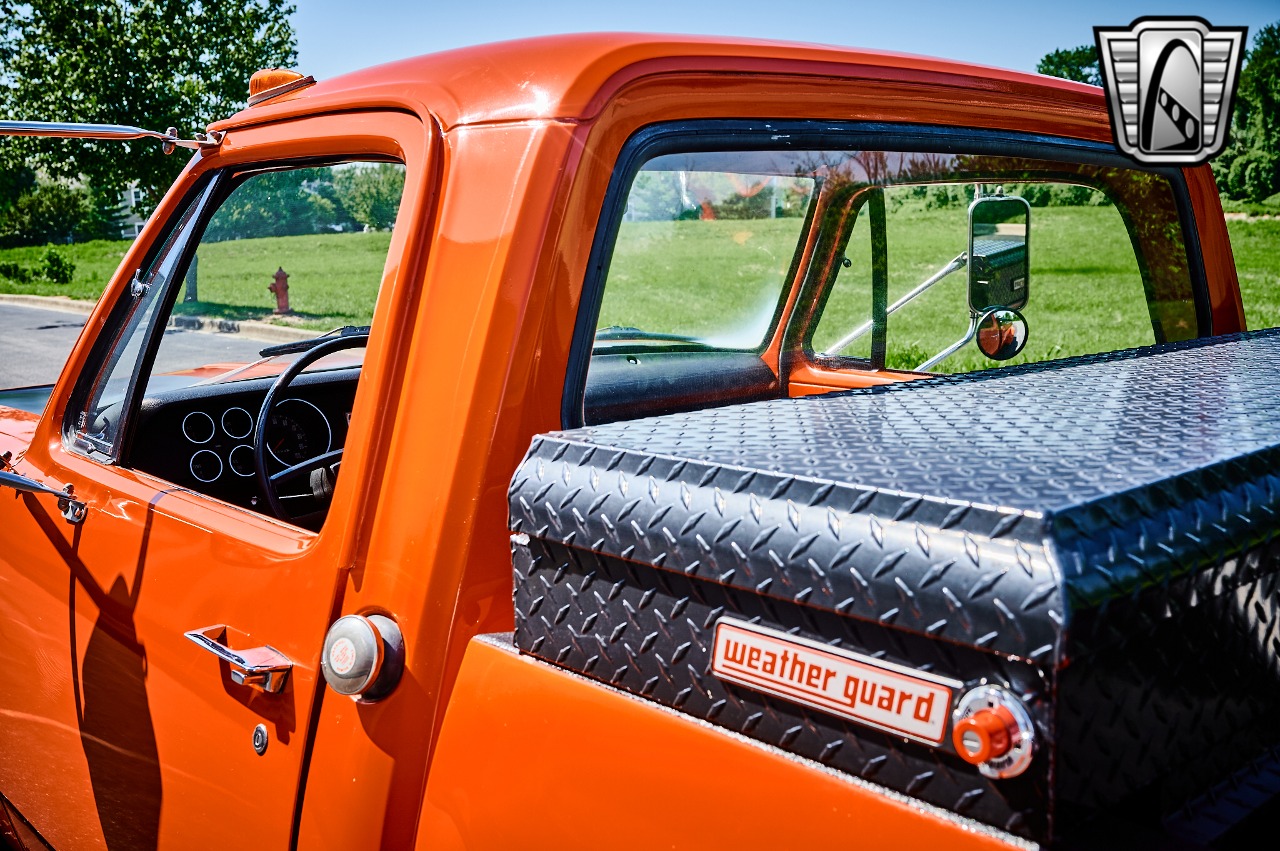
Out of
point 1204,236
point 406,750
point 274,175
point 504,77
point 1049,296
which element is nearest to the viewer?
point 406,750

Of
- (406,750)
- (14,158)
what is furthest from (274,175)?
(14,158)

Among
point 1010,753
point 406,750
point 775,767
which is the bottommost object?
point 406,750

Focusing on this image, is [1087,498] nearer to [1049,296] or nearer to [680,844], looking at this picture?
[680,844]

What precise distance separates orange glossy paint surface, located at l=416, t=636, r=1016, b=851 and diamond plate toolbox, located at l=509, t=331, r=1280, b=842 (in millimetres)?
23

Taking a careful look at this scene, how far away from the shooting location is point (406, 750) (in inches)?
57.1

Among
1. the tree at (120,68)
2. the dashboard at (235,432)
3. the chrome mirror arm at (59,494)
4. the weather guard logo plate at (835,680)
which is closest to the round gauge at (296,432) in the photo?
the dashboard at (235,432)

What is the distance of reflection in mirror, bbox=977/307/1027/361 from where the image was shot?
283cm

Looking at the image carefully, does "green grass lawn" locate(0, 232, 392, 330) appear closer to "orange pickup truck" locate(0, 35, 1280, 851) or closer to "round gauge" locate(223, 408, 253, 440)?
"orange pickup truck" locate(0, 35, 1280, 851)

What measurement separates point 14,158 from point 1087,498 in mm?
24325

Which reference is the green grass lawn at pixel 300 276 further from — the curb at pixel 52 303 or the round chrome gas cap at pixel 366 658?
the curb at pixel 52 303

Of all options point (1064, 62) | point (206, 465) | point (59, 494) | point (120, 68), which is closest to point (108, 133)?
point (59, 494)

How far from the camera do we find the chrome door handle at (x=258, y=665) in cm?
158

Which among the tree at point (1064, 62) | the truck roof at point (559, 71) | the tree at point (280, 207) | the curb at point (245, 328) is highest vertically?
the tree at point (1064, 62)

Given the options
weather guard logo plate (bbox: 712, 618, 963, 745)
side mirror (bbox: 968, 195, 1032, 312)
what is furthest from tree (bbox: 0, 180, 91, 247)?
weather guard logo plate (bbox: 712, 618, 963, 745)
